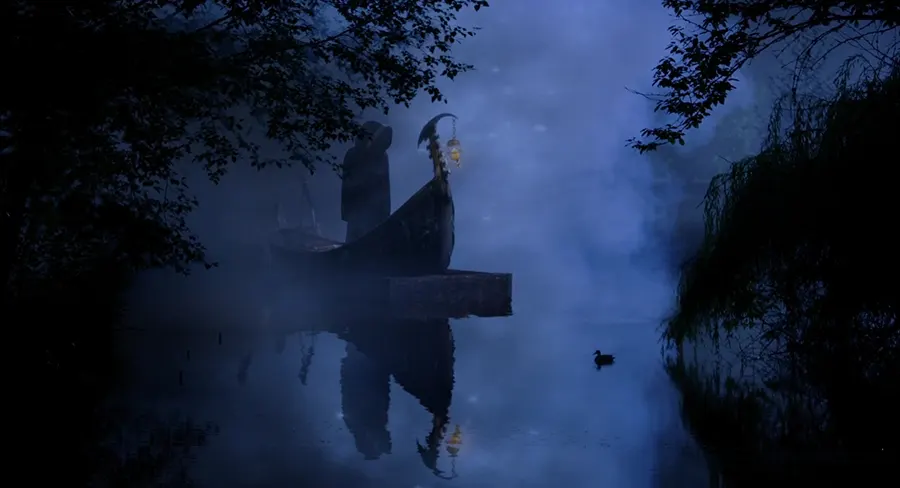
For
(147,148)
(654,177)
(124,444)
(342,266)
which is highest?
(654,177)

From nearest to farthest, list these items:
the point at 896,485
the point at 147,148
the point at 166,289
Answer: the point at 896,485 < the point at 147,148 < the point at 166,289

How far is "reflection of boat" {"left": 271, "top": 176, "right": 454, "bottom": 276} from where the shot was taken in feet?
72.4

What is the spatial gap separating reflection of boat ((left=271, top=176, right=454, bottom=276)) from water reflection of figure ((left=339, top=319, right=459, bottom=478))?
13.8ft

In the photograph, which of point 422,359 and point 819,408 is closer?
point 819,408

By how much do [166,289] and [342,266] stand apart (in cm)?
636

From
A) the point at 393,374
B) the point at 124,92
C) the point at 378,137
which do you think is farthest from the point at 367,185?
the point at 124,92

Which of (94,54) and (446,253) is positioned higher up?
(446,253)

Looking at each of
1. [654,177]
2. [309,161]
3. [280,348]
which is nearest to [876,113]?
[309,161]

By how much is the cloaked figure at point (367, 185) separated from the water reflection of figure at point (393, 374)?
6349mm

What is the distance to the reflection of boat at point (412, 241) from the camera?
2206 centimetres

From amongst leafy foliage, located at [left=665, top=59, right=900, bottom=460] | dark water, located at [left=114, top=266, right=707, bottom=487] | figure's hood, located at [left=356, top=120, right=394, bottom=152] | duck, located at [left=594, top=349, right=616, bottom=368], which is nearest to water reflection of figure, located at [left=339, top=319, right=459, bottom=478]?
dark water, located at [left=114, top=266, right=707, bottom=487]

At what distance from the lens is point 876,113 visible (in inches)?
333

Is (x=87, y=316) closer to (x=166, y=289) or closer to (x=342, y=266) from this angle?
(x=342, y=266)

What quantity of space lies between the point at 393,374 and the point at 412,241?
36.7ft
